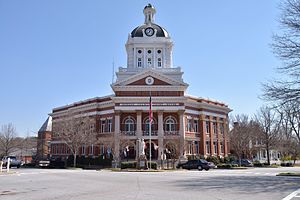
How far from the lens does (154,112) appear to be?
52344 millimetres

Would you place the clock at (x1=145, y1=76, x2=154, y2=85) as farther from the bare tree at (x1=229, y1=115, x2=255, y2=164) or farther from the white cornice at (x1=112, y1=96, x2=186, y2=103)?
the bare tree at (x1=229, y1=115, x2=255, y2=164)

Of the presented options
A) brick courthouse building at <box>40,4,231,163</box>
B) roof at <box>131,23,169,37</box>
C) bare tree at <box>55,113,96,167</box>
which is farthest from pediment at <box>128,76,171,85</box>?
roof at <box>131,23,169,37</box>

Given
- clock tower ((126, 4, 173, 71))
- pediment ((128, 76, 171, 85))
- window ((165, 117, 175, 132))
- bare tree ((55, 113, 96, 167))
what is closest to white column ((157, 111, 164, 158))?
window ((165, 117, 175, 132))

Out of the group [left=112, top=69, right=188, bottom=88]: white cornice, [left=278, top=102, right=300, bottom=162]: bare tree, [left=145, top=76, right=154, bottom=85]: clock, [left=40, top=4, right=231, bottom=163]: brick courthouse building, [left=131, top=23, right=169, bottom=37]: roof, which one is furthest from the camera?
[left=131, top=23, right=169, bottom=37]: roof

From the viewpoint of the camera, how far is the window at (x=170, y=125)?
53400 millimetres

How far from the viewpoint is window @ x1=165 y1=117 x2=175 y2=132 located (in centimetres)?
5340

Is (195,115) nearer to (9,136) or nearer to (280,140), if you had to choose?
(280,140)

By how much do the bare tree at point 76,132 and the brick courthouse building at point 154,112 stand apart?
2260 mm

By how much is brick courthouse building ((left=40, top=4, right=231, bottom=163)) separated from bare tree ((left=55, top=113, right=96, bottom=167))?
2.26m

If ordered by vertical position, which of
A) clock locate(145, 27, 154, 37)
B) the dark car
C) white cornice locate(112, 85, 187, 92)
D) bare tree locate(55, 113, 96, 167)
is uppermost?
clock locate(145, 27, 154, 37)

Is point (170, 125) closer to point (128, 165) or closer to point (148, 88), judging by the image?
point (148, 88)

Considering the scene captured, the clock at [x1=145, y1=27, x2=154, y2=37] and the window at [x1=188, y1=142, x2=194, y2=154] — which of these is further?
the clock at [x1=145, y1=27, x2=154, y2=37]

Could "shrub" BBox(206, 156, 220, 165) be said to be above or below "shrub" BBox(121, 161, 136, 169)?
above

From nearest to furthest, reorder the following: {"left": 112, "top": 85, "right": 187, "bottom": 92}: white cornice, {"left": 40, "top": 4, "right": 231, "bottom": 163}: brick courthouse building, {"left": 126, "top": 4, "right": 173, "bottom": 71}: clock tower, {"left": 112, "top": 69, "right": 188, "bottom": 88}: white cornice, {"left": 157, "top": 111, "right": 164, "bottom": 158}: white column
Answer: {"left": 157, "top": 111, "right": 164, "bottom": 158}: white column, {"left": 40, "top": 4, "right": 231, "bottom": 163}: brick courthouse building, {"left": 112, "top": 85, "right": 187, "bottom": 92}: white cornice, {"left": 112, "top": 69, "right": 188, "bottom": 88}: white cornice, {"left": 126, "top": 4, "right": 173, "bottom": 71}: clock tower
